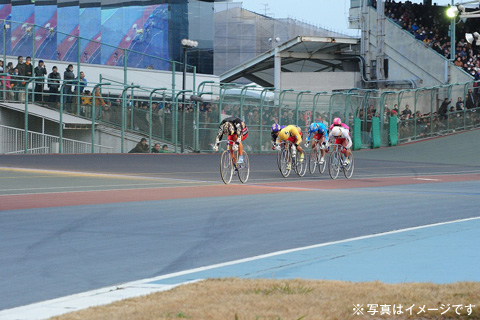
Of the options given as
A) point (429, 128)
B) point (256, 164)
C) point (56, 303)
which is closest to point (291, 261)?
point (56, 303)

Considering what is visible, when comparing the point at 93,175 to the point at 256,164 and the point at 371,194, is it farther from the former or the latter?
the point at 256,164

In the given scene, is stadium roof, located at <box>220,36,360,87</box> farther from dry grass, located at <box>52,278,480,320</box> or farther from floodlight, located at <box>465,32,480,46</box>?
dry grass, located at <box>52,278,480,320</box>

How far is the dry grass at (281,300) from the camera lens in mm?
4645

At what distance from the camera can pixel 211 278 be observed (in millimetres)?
6230

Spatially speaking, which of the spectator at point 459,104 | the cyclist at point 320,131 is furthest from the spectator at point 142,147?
the spectator at point 459,104

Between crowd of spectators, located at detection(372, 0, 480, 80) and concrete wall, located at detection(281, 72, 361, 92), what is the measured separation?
5.10 meters

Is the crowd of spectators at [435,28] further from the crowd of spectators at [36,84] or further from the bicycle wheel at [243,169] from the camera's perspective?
the bicycle wheel at [243,169]

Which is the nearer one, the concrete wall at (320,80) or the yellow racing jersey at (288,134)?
the yellow racing jersey at (288,134)

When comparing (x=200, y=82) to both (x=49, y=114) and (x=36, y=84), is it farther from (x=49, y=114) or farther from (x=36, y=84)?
(x=49, y=114)

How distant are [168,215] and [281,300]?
6.78 meters

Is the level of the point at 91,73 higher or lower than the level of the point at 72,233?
higher

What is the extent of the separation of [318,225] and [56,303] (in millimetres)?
5720

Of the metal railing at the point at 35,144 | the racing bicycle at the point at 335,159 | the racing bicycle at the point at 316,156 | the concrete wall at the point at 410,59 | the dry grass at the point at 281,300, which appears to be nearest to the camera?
the dry grass at the point at 281,300

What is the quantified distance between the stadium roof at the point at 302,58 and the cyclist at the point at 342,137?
32.0 metres
